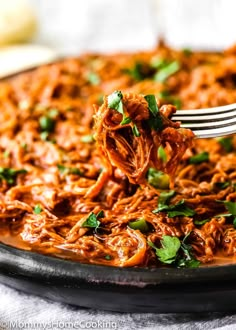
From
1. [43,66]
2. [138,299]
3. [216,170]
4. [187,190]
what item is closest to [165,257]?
[138,299]

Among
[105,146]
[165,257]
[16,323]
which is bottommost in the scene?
[16,323]

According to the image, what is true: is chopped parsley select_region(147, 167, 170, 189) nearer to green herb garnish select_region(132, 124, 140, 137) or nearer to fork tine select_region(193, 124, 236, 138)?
fork tine select_region(193, 124, 236, 138)

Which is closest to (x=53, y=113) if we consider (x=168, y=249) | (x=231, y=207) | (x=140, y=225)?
(x=140, y=225)

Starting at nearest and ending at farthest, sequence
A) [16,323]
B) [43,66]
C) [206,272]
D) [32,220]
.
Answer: [206,272] < [16,323] < [32,220] < [43,66]

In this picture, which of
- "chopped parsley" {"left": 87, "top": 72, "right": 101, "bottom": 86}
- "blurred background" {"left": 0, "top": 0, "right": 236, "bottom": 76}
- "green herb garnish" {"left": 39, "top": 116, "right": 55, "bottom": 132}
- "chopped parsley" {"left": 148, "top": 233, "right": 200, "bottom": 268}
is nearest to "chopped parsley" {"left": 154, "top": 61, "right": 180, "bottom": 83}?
"chopped parsley" {"left": 87, "top": 72, "right": 101, "bottom": 86}

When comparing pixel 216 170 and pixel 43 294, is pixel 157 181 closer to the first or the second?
pixel 216 170

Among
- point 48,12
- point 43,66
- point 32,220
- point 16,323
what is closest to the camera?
point 16,323
